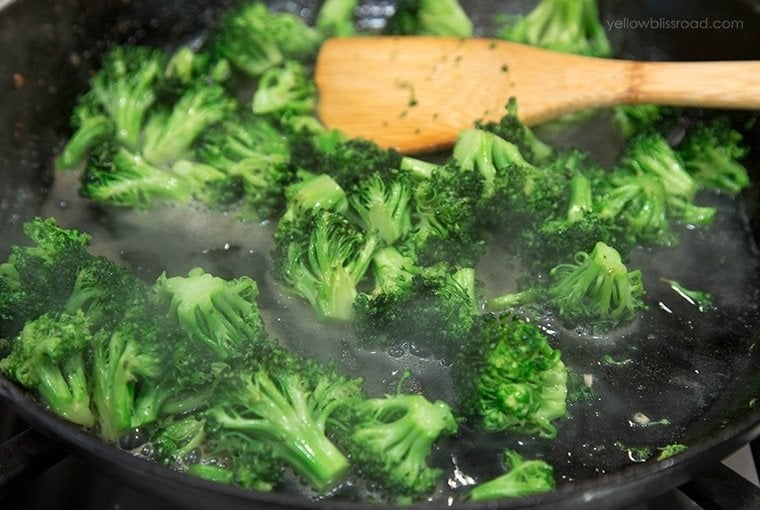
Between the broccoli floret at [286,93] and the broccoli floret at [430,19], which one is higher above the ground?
the broccoli floret at [430,19]

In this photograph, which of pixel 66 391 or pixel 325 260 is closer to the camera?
pixel 66 391

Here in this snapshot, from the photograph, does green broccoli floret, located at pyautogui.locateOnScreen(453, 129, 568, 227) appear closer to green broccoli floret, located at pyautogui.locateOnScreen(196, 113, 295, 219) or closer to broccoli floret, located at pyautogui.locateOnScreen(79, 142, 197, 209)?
green broccoli floret, located at pyautogui.locateOnScreen(196, 113, 295, 219)

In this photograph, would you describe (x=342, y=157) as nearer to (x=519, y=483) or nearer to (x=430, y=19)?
(x=430, y=19)

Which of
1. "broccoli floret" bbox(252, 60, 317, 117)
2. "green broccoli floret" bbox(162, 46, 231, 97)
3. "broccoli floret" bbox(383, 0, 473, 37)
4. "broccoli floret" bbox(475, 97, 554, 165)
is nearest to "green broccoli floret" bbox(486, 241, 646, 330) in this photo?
"broccoli floret" bbox(475, 97, 554, 165)

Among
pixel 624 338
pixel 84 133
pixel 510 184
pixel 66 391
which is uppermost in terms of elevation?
pixel 510 184

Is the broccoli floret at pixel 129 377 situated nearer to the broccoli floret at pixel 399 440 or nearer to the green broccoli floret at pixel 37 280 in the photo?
the green broccoli floret at pixel 37 280

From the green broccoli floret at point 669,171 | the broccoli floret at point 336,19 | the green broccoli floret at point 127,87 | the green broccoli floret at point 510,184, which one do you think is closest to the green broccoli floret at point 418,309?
the green broccoli floret at point 510,184

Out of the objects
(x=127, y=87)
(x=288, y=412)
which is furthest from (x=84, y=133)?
(x=288, y=412)
